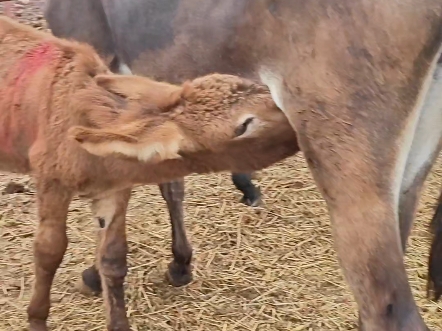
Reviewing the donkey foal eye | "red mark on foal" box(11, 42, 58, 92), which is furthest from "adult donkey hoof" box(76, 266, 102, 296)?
the donkey foal eye

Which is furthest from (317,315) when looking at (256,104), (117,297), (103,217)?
(256,104)

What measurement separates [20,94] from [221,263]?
4.20ft

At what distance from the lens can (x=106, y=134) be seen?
1.52m

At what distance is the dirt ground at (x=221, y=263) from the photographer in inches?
99.7

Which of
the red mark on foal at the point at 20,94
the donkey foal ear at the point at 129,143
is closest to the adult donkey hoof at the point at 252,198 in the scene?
the red mark on foal at the point at 20,94

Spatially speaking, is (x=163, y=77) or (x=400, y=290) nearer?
(x=400, y=290)

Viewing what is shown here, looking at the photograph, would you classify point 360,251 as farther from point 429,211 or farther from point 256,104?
point 429,211

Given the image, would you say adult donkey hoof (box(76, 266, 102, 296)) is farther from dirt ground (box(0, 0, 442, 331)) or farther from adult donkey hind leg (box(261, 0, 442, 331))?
adult donkey hind leg (box(261, 0, 442, 331))

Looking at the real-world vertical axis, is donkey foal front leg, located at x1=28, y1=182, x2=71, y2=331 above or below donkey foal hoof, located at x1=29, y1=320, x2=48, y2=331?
above

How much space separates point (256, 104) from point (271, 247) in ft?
5.40

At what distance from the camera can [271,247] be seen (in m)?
3.07

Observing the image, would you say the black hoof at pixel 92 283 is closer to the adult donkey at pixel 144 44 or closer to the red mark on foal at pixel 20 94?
the adult donkey at pixel 144 44

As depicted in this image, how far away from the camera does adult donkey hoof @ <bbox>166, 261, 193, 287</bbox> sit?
2.70m

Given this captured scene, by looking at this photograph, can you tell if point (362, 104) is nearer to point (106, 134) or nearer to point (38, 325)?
point (106, 134)
